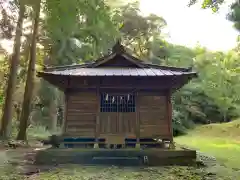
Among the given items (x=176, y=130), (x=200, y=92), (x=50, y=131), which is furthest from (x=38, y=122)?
(x=200, y=92)

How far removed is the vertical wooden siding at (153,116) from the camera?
1055 cm

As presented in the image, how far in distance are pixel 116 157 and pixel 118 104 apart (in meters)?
2.46

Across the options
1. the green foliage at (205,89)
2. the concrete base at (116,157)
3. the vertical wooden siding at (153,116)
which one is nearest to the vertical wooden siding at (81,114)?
the concrete base at (116,157)

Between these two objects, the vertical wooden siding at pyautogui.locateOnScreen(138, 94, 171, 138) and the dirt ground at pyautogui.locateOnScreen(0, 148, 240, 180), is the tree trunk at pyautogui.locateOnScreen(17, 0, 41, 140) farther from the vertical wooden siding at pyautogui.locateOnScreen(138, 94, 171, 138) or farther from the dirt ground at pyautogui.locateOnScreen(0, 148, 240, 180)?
the vertical wooden siding at pyautogui.locateOnScreen(138, 94, 171, 138)

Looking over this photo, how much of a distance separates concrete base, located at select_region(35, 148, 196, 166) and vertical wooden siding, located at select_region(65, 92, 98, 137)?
1007mm

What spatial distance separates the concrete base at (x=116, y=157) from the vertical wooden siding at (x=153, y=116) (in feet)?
3.22

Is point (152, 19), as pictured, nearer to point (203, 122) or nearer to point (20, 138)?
point (203, 122)

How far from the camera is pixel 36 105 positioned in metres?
26.4

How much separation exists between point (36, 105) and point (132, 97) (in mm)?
18751

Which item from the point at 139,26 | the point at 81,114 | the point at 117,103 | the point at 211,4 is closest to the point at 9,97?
the point at 81,114

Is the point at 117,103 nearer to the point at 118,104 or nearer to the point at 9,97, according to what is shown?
the point at 118,104

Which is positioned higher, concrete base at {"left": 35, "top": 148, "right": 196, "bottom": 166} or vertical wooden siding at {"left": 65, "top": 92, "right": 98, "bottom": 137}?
vertical wooden siding at {"left": 65, "top": 92, "right": 98, "bottom": 137}

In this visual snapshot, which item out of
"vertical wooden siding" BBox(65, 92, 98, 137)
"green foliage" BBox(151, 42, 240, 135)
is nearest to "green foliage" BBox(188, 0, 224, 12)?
"vertical wooden siding" BBox(65, 92, 98, 137)

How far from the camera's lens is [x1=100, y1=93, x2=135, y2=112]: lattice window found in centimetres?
1074
